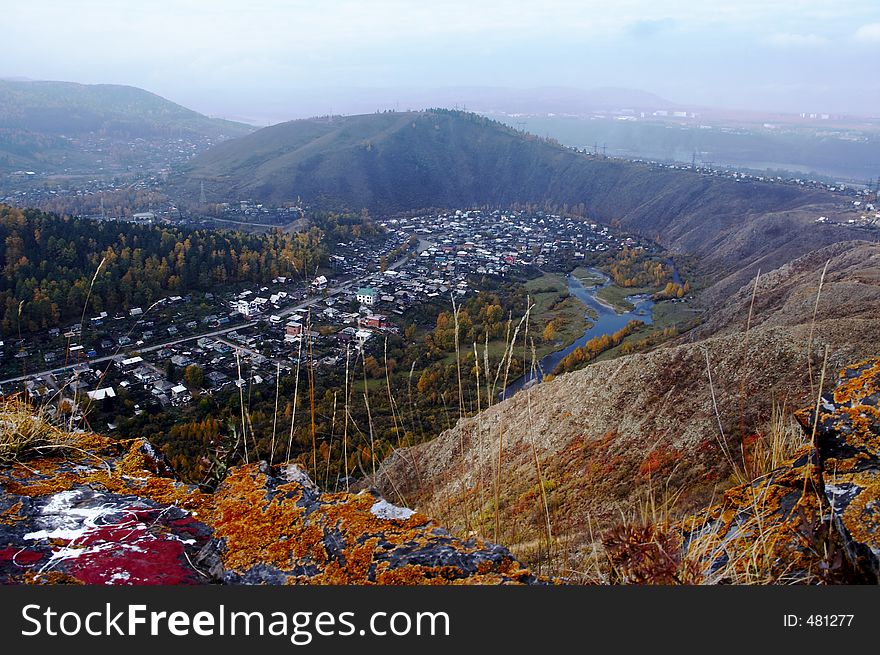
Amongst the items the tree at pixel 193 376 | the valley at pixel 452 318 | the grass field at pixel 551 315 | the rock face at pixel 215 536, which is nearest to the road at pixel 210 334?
the valley at pixel 452 318

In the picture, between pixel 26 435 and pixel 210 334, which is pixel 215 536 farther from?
pixel 210 334

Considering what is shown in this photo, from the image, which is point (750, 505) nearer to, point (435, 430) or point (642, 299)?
point (435, 430)

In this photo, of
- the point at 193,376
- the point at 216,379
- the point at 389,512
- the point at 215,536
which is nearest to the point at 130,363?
the point at 193,376

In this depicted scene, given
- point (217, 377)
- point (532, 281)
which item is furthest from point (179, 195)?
point (217, 377)

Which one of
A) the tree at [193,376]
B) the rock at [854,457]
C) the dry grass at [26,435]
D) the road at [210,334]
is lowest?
the tree at [193,376]

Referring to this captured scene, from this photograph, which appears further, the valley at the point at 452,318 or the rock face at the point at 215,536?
the valley at the point at 452,318

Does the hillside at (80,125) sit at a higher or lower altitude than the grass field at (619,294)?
higher

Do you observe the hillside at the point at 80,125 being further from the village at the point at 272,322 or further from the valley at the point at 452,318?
the village at the point at 272,322
